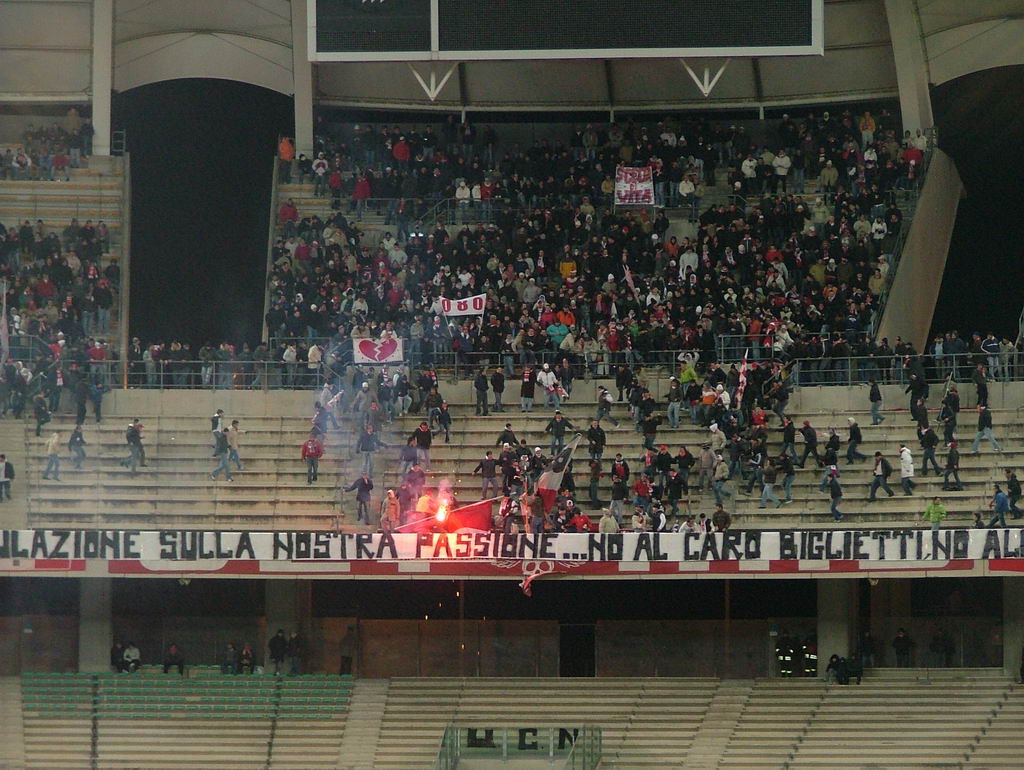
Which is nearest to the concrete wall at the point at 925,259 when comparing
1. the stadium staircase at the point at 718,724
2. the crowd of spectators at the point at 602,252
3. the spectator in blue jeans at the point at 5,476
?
the crowd of spectators at the point at 602,252

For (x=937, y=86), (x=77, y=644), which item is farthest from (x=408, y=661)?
(x=937, y=86)

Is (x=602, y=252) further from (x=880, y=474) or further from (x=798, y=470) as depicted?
(x=880, y=474)

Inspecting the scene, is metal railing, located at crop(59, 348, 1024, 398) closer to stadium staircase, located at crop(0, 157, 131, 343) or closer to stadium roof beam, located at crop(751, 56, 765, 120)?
stadium staircase, located at crop(0, 157, 131, 343)

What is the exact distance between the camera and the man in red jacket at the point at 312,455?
1590 inches

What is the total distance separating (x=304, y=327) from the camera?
44.8 metres

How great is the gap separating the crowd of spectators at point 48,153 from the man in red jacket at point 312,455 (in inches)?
478

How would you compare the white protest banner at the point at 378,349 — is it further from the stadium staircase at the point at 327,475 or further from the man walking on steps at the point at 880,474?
the man walking on steps at the point at 880,474

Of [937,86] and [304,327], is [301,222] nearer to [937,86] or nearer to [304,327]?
[304,327]

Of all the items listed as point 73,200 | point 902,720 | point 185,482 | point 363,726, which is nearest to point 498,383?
point 185,482

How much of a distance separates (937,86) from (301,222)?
611 inches

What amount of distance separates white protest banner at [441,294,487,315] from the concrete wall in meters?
8.84

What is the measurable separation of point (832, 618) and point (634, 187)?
12.7m

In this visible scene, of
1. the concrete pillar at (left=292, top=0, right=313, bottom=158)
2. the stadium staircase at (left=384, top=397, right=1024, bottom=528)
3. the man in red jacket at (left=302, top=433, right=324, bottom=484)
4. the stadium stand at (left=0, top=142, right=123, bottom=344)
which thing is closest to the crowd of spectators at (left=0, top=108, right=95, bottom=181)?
the stadium stand at (left=0, top=142, right=123, bottom=344)

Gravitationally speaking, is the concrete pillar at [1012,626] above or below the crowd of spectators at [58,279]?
below
